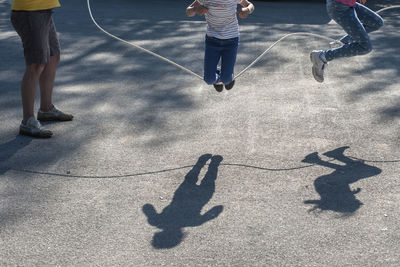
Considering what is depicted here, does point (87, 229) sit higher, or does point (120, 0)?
point (87, 229)

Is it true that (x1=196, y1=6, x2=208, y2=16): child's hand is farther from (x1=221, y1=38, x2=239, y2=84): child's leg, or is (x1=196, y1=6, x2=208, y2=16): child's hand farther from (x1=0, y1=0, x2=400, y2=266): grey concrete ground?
(x1=0, y1=0, x2=400, y2=266): grey concrete ground

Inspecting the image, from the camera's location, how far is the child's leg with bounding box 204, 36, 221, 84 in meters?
6.14

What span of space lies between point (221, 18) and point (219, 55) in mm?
403

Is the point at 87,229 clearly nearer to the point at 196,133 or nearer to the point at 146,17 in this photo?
the point at 196,133

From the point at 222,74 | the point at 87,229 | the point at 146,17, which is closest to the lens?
the point at 87,229

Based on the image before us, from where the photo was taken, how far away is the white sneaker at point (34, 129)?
5.99 meters

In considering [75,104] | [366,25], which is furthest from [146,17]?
[366,25]

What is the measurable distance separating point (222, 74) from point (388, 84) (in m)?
2.44

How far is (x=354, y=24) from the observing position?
6.14 meters

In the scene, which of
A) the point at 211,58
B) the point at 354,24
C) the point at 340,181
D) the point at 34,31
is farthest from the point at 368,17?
the point at 34,31

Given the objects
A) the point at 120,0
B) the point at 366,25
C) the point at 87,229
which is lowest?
the point at 120,0

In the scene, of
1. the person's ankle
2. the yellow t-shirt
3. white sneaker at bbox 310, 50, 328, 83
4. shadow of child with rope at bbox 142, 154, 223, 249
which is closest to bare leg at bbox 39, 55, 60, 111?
the person's ankle

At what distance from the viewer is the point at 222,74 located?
634 cm

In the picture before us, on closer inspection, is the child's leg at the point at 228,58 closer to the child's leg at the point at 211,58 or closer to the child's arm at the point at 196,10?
the child's leg at the point at 211,58
